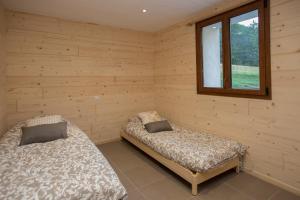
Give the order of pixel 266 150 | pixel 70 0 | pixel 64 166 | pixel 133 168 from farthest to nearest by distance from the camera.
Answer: pixel 133 168 < pixel 70 0 < pixel 266 150 < pixel 64 166

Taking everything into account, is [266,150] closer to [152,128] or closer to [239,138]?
[239,138]

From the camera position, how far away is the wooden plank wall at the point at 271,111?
211 cm

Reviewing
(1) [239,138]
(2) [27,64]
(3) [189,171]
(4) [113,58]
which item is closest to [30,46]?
(2) [27,64]

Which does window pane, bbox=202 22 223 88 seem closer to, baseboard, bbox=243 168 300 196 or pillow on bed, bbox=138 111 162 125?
pillow on bed, bbox=138 111 162 125

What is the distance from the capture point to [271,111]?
2.32 m

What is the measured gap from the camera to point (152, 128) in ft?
10.8

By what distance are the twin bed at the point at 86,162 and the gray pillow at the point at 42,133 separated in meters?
0.08

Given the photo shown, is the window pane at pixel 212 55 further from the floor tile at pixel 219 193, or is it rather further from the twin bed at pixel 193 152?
the floor tile at pixel 219 193

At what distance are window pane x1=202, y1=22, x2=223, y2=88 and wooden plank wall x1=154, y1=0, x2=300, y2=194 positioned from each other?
8.2 inches

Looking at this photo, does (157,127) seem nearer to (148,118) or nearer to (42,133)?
(148,118)

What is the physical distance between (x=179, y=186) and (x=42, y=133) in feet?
6.29

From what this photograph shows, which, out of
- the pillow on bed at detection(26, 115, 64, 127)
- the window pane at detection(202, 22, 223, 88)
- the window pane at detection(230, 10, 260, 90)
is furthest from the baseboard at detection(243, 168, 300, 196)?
the pillow on bed at detection(26, 115, 64, 127)

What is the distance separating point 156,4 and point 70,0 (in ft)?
4.06

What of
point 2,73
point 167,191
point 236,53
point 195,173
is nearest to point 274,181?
point 195,173
